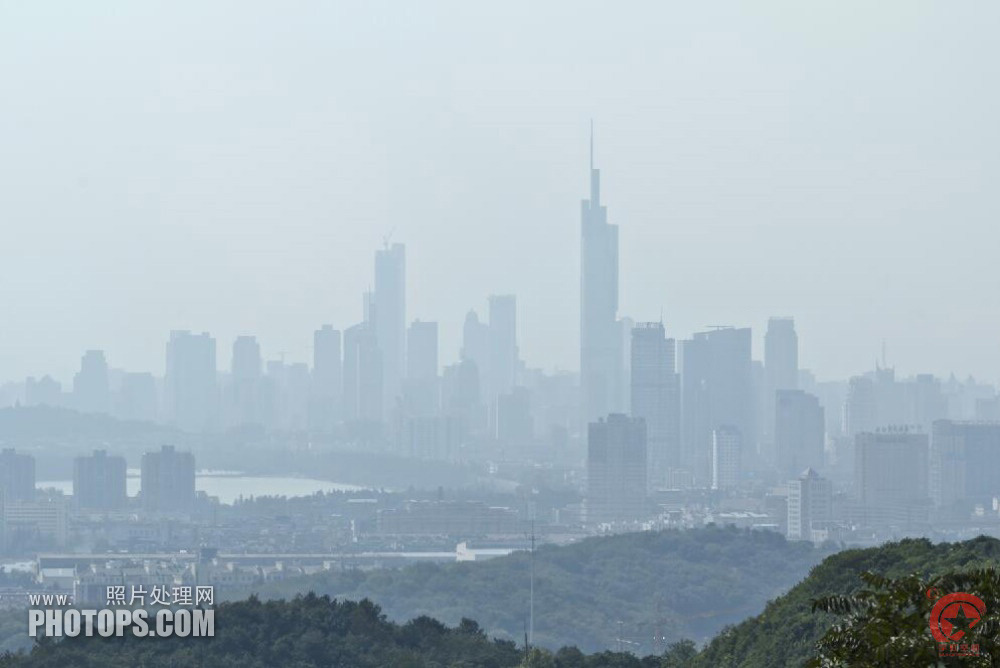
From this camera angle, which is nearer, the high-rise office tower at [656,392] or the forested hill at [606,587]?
the forested hill at [606,587]

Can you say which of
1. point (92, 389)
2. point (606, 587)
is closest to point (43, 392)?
point (92, 389)

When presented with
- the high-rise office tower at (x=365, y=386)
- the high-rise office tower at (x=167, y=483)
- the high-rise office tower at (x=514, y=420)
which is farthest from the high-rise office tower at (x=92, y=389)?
the high-rise office tower at (x=167, y=483)

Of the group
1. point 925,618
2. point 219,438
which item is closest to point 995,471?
point 219,438

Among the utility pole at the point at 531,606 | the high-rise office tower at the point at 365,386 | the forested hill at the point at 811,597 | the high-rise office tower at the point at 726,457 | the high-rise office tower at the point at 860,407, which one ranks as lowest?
the utility pole at the point at 531,606

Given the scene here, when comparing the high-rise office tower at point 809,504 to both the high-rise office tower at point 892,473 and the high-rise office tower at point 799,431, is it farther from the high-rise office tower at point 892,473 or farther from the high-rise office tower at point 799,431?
the high-rise office tower at point 799,431

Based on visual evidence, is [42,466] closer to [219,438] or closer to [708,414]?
[219,438]

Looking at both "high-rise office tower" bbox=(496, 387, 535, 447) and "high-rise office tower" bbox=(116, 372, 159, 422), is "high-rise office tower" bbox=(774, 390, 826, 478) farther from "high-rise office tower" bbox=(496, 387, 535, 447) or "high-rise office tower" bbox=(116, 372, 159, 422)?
"high-rise office tower" bbox=(116, 372, 159, 422)
